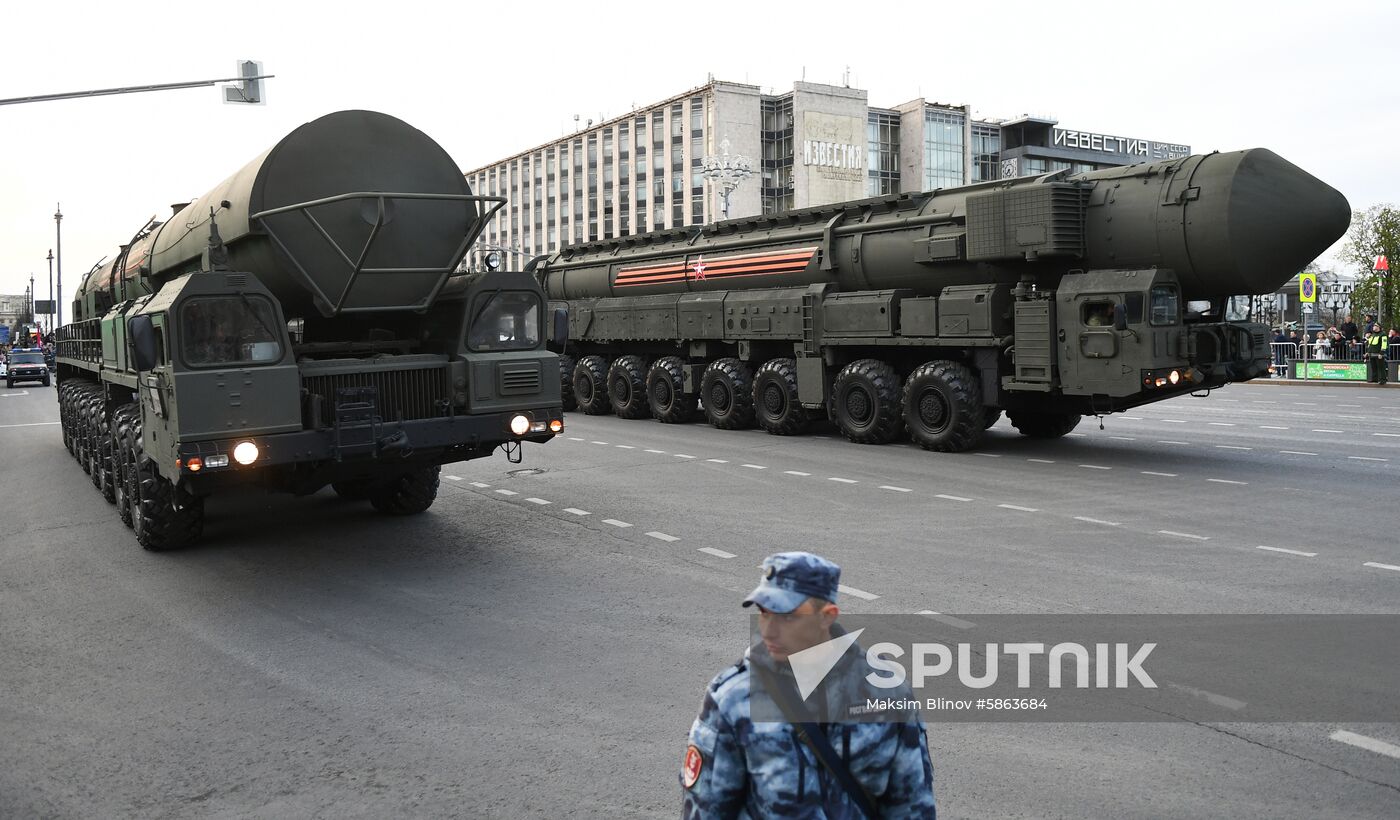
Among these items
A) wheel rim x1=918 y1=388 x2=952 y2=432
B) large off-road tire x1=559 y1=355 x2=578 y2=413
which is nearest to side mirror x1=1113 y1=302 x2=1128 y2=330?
wheel rim x1=918 y1=388 x2=952 y2=432

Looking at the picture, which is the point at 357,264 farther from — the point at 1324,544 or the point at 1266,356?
the point at 1266,356

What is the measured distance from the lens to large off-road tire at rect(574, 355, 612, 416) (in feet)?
77.6

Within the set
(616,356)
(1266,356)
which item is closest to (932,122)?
(616,356)

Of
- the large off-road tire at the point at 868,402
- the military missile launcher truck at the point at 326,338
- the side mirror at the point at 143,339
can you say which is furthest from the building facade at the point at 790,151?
the side mirror at the point at 143,339

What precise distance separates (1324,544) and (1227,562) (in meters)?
1.23

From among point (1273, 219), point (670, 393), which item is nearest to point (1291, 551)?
point (1273, 219)

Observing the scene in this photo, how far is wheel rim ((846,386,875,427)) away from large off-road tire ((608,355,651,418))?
607cm

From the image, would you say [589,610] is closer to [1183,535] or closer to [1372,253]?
[1183,535]

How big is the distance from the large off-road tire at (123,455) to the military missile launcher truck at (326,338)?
4 cm

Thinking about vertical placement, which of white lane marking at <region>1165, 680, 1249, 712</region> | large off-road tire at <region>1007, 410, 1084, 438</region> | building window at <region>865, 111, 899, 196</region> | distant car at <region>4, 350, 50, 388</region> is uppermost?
building window at <region>865, 111, 899, 196</region>

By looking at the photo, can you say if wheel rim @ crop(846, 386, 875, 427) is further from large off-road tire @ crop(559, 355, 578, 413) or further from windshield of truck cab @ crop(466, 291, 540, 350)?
large off-road tire @ crop(559, 355, 578, 413)

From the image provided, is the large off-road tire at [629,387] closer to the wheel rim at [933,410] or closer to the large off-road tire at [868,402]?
the large off-road tire at [868,402]

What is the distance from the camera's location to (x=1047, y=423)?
17.1 metres

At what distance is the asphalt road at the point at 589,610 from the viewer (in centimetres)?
471
